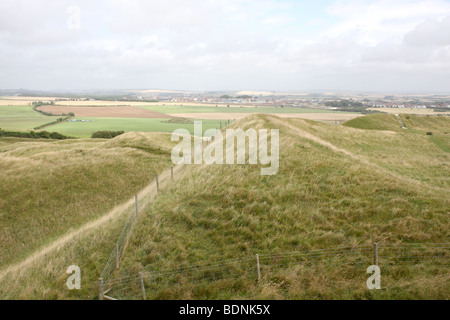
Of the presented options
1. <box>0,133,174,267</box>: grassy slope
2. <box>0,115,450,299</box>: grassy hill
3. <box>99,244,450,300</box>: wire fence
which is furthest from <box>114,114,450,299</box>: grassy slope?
<box>0,133,174,267</box>: grassy slope

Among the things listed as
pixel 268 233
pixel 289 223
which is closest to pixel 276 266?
pixel 268 233

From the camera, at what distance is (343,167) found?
15883mm

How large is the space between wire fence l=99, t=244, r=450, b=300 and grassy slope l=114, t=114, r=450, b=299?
0.22 m

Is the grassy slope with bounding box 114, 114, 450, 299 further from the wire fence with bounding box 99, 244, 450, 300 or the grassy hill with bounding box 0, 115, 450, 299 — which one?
the wire fence with bounding box 99, 244, 450, 300

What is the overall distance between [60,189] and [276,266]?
57.6 ft

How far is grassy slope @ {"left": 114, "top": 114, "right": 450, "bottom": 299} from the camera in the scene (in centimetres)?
825

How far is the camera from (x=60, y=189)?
1984cm

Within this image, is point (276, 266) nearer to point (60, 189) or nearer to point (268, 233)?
point (268, 233)

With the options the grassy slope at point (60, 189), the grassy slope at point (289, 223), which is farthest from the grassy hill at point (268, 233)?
the grassy slope at point (60, 189)

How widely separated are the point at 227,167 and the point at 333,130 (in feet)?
83.1

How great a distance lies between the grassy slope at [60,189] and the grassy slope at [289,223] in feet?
24.7

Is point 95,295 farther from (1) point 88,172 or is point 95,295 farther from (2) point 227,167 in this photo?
(1) point 88,172

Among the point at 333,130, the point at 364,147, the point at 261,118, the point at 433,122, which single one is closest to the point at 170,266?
the point at 261,118

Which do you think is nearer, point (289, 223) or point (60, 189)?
point (289, 223)
